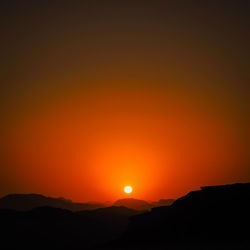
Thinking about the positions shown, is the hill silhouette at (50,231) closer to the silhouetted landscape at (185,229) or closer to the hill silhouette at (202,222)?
the silhouetted landscape at (185,229)

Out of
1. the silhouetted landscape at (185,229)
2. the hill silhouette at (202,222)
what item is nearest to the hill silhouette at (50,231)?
the silhouetted landscape at (185,229)

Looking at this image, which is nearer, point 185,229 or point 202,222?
point 202,222

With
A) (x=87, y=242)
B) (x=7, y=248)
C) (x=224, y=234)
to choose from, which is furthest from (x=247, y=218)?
(x=7, y=248)

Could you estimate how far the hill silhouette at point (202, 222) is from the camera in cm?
4262

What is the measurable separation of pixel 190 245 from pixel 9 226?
51.5 m

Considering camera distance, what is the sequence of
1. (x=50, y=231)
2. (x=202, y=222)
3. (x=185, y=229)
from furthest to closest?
(x=50, y=231)
(x=185, y=229)
(x=202, y=222)

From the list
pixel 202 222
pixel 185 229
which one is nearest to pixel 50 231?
pixel 185 229

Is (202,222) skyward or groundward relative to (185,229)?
skyward

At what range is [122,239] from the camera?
172 ft

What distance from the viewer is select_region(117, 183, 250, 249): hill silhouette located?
42.6 m

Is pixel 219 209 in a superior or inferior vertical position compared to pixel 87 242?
superior

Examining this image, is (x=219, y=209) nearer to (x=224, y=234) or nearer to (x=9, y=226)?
(x=224, y=234)

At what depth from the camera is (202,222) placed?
45.8m

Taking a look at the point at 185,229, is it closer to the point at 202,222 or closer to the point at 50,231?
the point at 202,222
